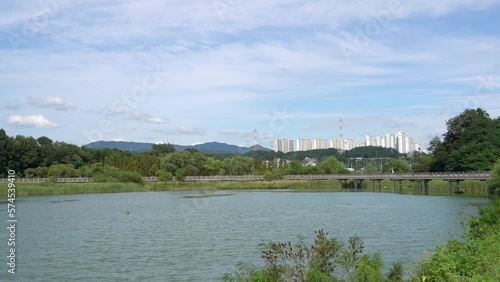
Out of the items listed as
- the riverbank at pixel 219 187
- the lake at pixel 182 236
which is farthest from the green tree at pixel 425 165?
the lake at pixel 182 236

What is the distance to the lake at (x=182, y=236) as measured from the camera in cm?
2358

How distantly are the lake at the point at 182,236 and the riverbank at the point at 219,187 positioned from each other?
33.8 m

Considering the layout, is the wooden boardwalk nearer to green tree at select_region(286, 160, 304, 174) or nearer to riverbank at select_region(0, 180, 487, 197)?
riverbank at select_region(0, 180, 487, 197)

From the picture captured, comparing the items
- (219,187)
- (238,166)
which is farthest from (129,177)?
(238,166)

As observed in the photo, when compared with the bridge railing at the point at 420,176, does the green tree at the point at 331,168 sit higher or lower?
higher

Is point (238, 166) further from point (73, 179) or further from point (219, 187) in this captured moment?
point (73, 179)

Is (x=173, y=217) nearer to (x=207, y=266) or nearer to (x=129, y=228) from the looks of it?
(x=129, y=228)

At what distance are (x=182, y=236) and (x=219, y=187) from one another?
2922 inches

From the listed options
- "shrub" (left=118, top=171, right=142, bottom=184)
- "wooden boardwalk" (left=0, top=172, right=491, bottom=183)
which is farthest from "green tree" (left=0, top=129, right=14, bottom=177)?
"shrub" (left=118, top=171, right=142, bottom=184)

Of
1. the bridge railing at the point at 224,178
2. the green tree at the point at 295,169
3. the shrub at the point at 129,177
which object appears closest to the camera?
the shrub at the point at 129,177

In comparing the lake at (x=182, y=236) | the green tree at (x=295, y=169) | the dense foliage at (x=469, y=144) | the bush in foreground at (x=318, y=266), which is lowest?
the lake at (x=182, y=236)

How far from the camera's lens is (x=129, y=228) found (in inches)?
1531

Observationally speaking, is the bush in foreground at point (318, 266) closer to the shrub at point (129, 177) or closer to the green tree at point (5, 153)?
the shrub at point (129, 177)

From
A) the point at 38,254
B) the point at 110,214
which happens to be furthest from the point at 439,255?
the point at 110,214
